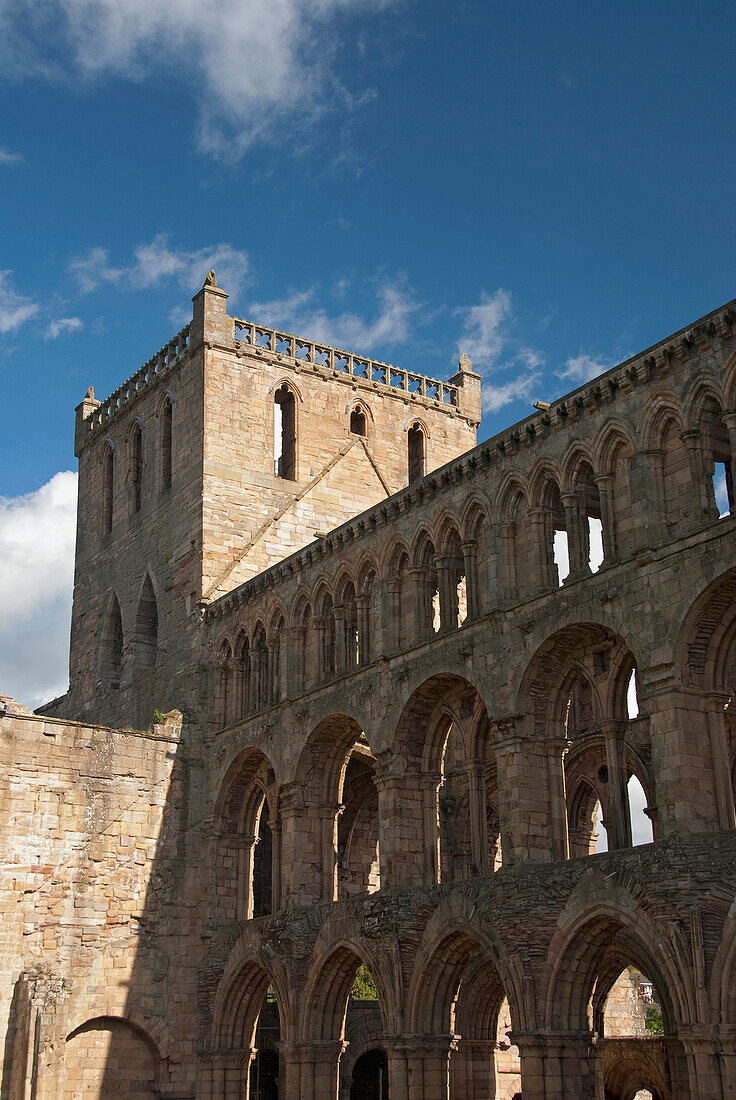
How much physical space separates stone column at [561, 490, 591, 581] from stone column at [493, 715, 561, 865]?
276cm

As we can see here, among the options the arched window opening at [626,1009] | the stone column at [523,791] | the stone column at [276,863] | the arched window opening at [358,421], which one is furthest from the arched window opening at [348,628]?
the arched window opening at [626,1009]

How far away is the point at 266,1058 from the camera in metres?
34.2

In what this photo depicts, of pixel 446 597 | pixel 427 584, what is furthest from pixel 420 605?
pixel 446 597

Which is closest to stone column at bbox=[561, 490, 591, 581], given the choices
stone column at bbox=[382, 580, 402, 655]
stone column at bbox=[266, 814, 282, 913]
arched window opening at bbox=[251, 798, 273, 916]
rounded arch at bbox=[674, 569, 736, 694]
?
rounded arch at bbox=[674, 569, 736, 694]

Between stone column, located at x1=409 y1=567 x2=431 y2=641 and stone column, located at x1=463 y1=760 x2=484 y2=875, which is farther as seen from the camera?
stone column, located at x1=409 y1=567 x2=431 y2=641

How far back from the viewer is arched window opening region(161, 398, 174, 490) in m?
36.4

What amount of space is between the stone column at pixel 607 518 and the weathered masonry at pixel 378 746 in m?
0.10

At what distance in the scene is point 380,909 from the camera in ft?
80.9

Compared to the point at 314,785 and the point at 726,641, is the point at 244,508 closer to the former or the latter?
the point at 314,785

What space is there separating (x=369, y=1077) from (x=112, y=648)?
13.6 metres

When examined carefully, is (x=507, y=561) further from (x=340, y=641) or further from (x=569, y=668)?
(x=340, y=641)

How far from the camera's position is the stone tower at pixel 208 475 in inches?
1334

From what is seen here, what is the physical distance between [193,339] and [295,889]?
1572 centimetres

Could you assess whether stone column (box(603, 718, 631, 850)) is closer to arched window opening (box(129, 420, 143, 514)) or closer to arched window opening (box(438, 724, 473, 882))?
arched window opening (box(438, 724, 473, 882))
